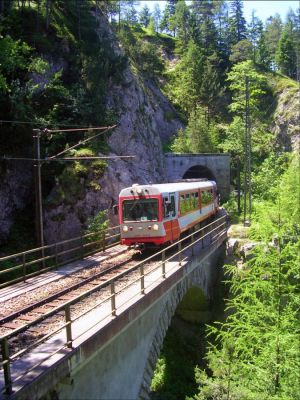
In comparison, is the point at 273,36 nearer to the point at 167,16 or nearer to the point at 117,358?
the point at 167,16

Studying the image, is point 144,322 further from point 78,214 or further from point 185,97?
point 185,97

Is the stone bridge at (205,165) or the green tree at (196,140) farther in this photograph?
the green tree at (196,140)

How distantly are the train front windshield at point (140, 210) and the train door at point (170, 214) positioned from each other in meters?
0.47

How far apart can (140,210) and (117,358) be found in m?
7.36

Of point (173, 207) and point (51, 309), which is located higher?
point (173, 207)

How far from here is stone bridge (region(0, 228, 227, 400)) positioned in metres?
6.58

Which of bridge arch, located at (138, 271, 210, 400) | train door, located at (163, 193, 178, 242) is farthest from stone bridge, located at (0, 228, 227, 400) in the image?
train door, located at (163, 193, 178, 242)

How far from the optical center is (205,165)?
42500 mm

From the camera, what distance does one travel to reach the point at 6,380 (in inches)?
231

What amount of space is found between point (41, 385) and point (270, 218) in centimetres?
965

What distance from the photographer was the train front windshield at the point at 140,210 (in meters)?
15.3

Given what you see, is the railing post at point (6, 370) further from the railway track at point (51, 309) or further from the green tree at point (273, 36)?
the green tree at point (273, 36)

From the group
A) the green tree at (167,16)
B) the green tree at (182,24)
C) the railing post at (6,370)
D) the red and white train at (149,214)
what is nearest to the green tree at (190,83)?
the green tree at (182,24)

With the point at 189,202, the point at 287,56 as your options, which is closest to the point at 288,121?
the point at 287,56
